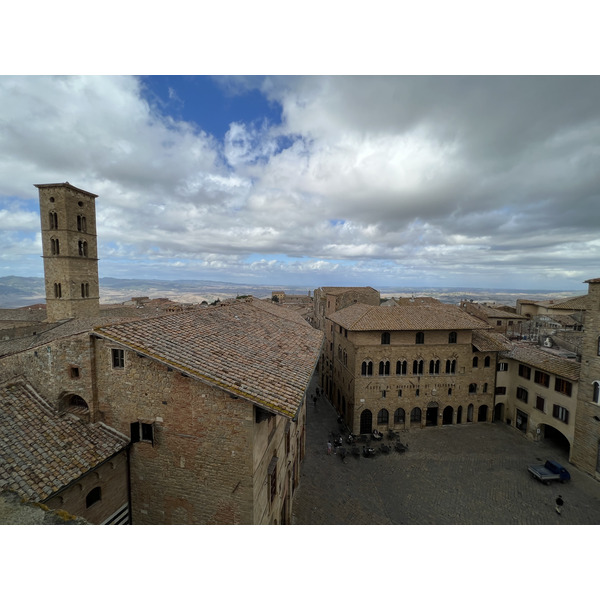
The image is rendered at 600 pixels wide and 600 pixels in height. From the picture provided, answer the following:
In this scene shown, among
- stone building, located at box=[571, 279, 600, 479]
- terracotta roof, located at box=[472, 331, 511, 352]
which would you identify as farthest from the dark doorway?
stone building, located at box=[571, 279, 600, 479]

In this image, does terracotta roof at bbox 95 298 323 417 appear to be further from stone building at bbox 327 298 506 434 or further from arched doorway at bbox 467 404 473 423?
arched doorway at bbox 467 404 473 423

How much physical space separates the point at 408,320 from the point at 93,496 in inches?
1029

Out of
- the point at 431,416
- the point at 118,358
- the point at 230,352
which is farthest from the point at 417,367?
the point at 118,358

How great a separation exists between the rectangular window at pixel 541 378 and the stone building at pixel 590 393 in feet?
11.2

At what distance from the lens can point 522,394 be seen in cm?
2809

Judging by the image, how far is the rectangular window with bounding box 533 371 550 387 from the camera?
25175 mm

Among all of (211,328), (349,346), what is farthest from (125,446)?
(349,346)

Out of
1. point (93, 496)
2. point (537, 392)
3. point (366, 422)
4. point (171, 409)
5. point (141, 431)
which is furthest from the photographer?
point (366, 422)

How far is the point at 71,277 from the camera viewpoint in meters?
34.9

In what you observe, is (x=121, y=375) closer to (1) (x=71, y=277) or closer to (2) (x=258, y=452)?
(2) (x=258, y=452)

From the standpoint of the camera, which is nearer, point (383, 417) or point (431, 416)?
point (383, 417)

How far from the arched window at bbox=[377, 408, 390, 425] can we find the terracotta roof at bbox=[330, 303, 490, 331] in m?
8.21

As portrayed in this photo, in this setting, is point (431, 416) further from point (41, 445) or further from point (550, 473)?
point (41, 445)

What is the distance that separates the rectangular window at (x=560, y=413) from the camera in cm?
2344
